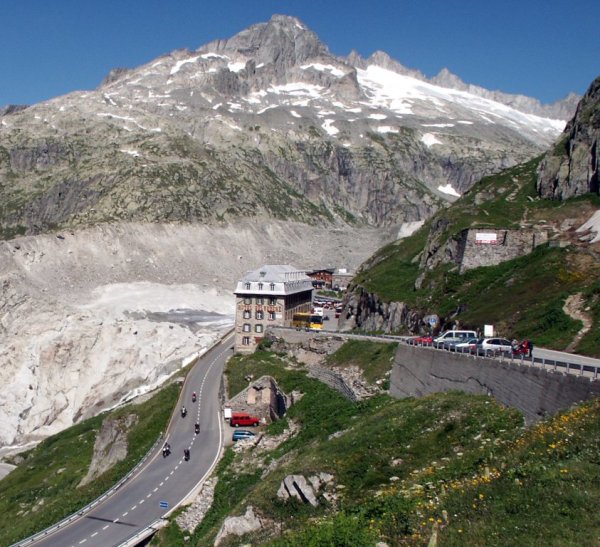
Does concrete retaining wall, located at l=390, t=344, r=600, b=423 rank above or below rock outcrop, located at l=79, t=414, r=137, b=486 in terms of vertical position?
above

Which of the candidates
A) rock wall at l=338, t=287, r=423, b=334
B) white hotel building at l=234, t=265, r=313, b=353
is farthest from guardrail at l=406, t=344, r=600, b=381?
white hotel building at l=234, t=265, r=313, b=353

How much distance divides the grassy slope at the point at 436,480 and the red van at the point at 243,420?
334 inches

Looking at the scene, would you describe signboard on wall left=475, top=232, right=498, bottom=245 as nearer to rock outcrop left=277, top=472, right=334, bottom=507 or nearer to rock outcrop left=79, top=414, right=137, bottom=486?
rock outcrop left=79, top=414, right=137, bottom=486

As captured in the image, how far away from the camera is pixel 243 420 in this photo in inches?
1642

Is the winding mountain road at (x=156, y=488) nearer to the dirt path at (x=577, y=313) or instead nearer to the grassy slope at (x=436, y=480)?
the grassy slope at (x=436, y=480)

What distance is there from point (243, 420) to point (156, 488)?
922 cm

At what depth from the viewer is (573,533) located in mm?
12461

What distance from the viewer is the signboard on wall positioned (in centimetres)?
5442

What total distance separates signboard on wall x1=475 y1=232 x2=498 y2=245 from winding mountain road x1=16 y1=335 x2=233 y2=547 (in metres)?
23.8

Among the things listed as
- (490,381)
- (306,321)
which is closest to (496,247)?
(306,321)

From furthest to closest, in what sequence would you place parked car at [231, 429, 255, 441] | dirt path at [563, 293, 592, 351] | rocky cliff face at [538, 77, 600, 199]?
rocky cliff face at [538, 77, 600, 199] → parked car at [231, 429, 255, 441] → dirt path at [563, 293, 592, 351]

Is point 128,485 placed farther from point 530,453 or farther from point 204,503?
point 530,453

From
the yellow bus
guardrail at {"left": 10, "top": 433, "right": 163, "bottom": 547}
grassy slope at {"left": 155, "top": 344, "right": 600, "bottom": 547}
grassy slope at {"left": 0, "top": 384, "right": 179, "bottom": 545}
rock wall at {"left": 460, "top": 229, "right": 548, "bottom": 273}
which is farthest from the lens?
the yellow bus

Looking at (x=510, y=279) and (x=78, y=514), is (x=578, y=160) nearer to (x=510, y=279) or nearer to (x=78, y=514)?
(x=510, y=279)
